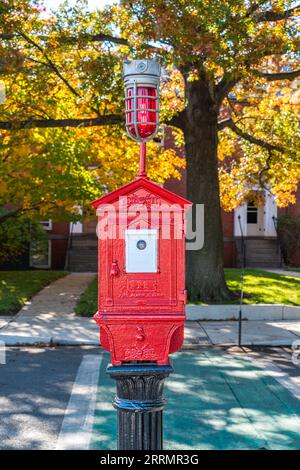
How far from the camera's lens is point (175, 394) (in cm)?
687

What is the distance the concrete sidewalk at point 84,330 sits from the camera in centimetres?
1001

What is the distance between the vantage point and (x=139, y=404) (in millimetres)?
3820

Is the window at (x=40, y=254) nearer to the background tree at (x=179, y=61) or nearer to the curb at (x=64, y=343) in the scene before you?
the background tree at (x=179, y=61)

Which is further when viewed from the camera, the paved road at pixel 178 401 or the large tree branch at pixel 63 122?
the large tree branch at pixel 63 122

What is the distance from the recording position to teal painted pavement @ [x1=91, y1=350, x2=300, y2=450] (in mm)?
5355

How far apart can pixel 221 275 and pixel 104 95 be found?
15.6ft

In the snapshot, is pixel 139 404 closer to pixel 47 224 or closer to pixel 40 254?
pixel 40 254

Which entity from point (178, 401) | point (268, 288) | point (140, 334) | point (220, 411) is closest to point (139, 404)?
point (140, 334)

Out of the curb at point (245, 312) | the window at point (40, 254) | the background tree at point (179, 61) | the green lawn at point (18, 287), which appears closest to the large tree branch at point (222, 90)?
the background tree at point (179, 61)

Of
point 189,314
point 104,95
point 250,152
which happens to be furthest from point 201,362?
point 250,152

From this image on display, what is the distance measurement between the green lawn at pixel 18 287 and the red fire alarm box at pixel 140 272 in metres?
9.28

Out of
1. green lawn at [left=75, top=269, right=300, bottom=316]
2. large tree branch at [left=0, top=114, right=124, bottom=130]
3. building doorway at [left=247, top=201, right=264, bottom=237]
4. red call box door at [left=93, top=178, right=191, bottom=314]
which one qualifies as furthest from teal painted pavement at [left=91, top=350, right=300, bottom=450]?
building doorway at [left=247, top=201, right=264, bottom=237]
